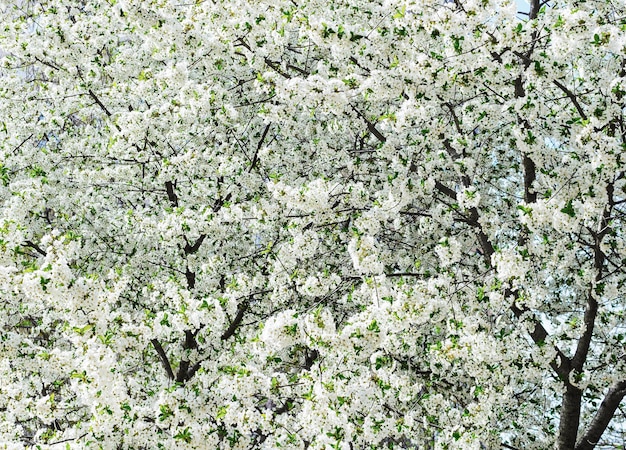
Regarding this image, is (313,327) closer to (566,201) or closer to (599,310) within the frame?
(566,201)

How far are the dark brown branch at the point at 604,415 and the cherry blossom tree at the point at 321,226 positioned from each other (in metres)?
0.03

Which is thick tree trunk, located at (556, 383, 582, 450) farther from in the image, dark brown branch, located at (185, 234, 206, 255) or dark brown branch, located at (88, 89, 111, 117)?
dark brown branch, located at (88, 89, 111, 117)

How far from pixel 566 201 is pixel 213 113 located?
14.6 feet

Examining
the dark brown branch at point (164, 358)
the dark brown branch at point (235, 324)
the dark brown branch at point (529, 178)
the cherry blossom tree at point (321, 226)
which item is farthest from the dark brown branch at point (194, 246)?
the dark brown branch at point (529, 178)

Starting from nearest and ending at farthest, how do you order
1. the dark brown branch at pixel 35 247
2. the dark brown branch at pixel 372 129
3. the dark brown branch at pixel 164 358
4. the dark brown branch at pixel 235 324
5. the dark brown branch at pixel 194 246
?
the dark brown branch at pixel 164 358
the dark brown branch at pixel 372 129
the dark brown branch at pixel 35 247
the dark brown branch at pixel 235 324
the dark brown branch at pixel 194 246

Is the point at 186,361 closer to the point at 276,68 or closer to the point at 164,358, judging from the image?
the point at 164,358

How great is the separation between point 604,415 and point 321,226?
3918 mm

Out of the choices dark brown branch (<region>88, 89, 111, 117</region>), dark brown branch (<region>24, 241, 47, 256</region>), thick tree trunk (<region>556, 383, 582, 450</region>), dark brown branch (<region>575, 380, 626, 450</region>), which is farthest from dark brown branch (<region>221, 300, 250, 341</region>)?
dark brown branch (<region>575, 380, 626, 450</region>)

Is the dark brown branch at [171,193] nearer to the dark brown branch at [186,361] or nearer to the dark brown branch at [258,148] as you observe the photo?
the dark brown branch at [258,148]

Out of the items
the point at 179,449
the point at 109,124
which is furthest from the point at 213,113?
the point at 179,449

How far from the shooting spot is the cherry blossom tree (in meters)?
5.52

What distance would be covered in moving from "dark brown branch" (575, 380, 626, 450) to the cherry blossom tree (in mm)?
32

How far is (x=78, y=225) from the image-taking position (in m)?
8.79

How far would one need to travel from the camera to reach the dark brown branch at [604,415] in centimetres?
696
